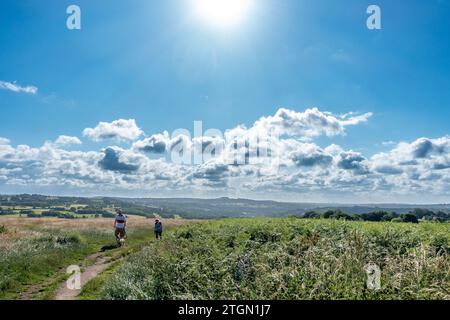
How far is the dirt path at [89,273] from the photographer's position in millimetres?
14406

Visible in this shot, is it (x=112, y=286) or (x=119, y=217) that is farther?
(x=119, y=217)

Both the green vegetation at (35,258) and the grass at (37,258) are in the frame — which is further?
the green vegetation at (35,258)

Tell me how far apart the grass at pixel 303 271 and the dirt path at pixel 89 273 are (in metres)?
1.18

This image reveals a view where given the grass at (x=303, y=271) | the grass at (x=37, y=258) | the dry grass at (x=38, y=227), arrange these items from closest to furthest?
the grass at (x=303, y=271), the grass at (x=37, y=258), the dry grass at (x=38, y=227)

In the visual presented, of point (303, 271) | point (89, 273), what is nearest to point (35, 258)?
point (89, 273)

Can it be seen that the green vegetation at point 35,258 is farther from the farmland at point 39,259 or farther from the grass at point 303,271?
the grass at point 303,271

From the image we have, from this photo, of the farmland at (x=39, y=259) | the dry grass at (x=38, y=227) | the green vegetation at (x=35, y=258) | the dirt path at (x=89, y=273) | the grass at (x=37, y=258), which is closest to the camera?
the dirt path at (x=89, y=273)

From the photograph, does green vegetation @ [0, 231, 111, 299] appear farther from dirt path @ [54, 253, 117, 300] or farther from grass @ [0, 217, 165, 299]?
dirt path @ [54, 253, 117, 300]

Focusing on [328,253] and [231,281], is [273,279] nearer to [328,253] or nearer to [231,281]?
[231,281]

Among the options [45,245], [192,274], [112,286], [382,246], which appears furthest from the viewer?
[45,245]

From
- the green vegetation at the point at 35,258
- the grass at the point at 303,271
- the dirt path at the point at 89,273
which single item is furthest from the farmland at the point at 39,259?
the grass at the point at 303,271
